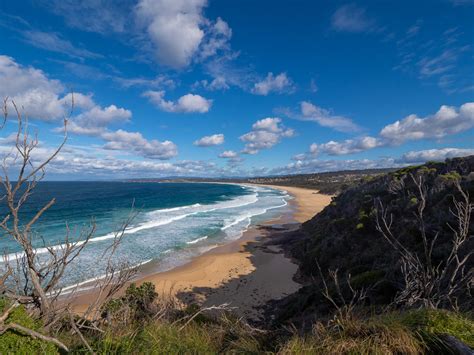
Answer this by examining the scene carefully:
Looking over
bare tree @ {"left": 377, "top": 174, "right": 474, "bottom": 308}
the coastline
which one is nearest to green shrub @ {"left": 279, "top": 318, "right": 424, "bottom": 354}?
bare tree @ {"left": 377, "top": 174, "right": 474, "bottom": 308}

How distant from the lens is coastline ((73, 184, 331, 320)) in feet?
53.1

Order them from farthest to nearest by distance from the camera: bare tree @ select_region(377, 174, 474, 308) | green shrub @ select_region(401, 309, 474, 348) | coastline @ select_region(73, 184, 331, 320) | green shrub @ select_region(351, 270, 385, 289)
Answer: coastline @ select_region(73, 184, 331, 320) < green shrub @ select_region(351, 270, 385, 289) < bare tree @ select_region(377, 174, 474, 308) < green shrub @ select_region(401, 309, 474, 348)

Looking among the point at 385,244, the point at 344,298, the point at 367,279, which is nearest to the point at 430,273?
the point at 344,298

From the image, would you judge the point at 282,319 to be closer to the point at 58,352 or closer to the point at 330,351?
the point at 330,351

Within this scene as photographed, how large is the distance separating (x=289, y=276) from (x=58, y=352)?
1784 cm

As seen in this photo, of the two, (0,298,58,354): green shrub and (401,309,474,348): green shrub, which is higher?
(0,298,58,354): green shrub

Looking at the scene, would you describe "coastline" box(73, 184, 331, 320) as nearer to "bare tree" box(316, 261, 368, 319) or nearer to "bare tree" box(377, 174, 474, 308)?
"bare tree" box(316, 261, 368, 319)

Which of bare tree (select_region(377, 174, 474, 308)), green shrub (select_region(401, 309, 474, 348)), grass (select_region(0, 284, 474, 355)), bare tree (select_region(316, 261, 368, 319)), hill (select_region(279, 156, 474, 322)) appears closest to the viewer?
grass (select_region(0, 284, 474, 355))

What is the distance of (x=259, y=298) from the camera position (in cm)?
1639

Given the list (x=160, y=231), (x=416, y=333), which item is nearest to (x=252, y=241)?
(x=160, y=231)

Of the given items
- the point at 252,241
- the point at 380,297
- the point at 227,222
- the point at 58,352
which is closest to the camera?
the point at 58,352

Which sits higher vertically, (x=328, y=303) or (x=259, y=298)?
(x=328, y=303)

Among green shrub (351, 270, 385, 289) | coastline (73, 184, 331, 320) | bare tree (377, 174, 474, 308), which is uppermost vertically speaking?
bare tree (377, 174, 474, 308)

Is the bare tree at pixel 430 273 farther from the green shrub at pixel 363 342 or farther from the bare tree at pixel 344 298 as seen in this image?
the green shrub at pixel 363 342
